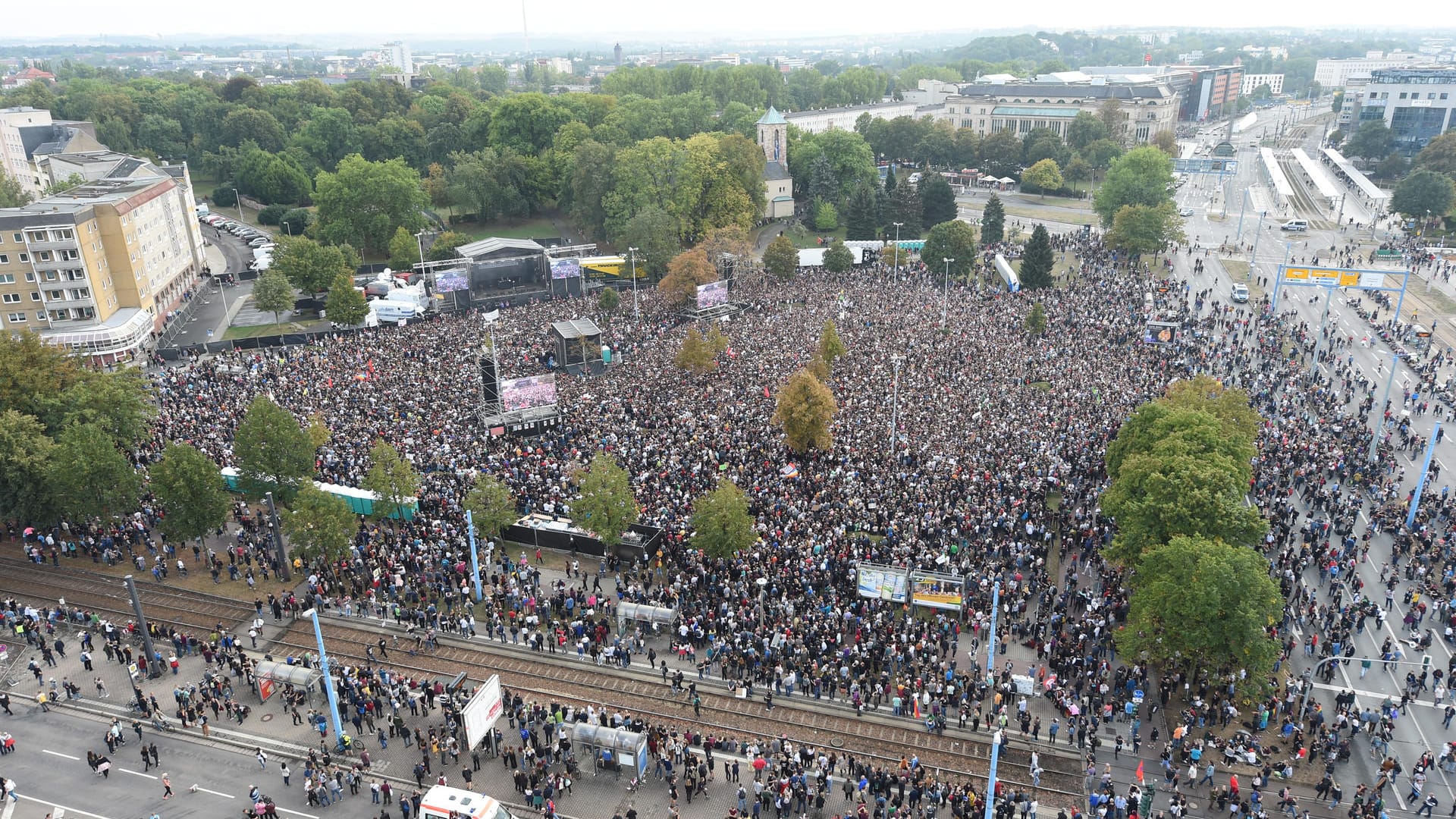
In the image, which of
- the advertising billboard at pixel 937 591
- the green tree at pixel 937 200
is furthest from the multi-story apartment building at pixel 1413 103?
the advertising billboard at pixel 937 591

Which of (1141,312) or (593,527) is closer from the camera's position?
(593,527)

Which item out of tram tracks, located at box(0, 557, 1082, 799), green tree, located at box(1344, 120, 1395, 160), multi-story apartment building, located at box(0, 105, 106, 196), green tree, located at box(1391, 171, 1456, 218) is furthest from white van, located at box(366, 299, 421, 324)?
green tree, located at box(1344, 120, 1395, 160)

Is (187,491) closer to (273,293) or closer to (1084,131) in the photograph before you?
(273,293)

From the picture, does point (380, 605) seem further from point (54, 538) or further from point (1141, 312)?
point (1141, 312)

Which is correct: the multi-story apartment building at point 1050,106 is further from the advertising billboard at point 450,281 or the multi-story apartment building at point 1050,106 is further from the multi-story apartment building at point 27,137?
the multi-story apartment building at point 27,137

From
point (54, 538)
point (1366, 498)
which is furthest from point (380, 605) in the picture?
point (1366, 498)

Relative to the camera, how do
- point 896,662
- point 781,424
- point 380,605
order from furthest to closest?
point 781,424
point 380,605
point 896,662

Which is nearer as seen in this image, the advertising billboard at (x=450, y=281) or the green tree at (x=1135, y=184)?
the advertising billboard at (x=450, y=281)
